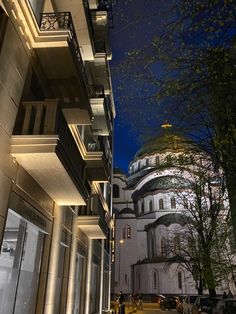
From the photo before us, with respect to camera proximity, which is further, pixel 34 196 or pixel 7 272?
pixel 34 196

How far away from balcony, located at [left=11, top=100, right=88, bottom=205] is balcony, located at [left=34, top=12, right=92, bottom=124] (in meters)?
1.71

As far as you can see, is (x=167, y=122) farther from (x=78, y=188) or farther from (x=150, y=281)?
(x=150, y=281)

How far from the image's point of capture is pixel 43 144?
25.5 feet

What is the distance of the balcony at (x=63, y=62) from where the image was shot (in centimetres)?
896

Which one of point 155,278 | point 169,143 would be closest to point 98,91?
point 169,143

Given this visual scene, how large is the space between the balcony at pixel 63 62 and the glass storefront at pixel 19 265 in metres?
4.63

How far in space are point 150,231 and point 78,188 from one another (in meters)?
45.5

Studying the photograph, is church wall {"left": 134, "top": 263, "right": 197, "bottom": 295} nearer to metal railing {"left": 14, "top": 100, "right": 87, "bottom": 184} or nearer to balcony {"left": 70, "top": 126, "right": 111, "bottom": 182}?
balcony {"left": 70, "top": 126, "right": 111, "bottom": 182}

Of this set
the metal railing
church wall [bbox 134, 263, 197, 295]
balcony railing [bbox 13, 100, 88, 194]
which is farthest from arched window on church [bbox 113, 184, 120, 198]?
the metal railing

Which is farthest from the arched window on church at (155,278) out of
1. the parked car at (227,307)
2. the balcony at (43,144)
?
the balcony at (43,144)

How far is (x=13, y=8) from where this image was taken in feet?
25.1

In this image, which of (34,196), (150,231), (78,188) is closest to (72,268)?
(78,188)

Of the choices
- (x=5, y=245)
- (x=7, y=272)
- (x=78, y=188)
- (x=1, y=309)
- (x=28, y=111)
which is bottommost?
(x=1, y=309)

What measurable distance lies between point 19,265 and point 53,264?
87.9 inches
